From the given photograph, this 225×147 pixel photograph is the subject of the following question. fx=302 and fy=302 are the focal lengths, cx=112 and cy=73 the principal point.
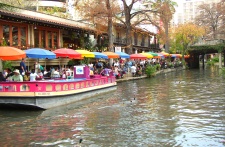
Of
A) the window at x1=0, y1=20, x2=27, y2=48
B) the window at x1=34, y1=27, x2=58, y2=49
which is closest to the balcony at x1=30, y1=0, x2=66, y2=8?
the window at x1=34, y1=27, x2=58, y2=49

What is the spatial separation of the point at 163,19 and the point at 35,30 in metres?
15.3

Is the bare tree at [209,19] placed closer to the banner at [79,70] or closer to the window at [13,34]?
the window at [13,34]

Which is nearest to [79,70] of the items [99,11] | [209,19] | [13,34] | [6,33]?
[6,33]

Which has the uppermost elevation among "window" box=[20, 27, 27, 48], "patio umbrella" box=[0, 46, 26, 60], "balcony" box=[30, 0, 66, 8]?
"balcony" box=[30, 0, 66, 8]

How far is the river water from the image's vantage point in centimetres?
898

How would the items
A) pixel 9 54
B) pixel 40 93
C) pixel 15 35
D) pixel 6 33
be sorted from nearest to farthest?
pixel 40 93 → pixel 9 54 → pixel 6 33 → pixel 15 35

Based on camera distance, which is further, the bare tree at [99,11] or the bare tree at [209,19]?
the bare tree at [209,19]

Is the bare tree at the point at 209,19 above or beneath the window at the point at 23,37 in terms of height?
above

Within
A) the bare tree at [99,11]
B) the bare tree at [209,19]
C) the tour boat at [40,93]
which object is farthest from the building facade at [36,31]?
the bare tree at [209,19]

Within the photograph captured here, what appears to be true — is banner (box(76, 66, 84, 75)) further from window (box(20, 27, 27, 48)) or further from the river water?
window (box(20, 27, 27, 48))

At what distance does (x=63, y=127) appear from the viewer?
10.8 metres

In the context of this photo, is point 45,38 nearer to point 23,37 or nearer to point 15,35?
point 23,37

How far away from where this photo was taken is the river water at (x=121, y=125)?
8.98 meters

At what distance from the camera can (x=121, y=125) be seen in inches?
433
